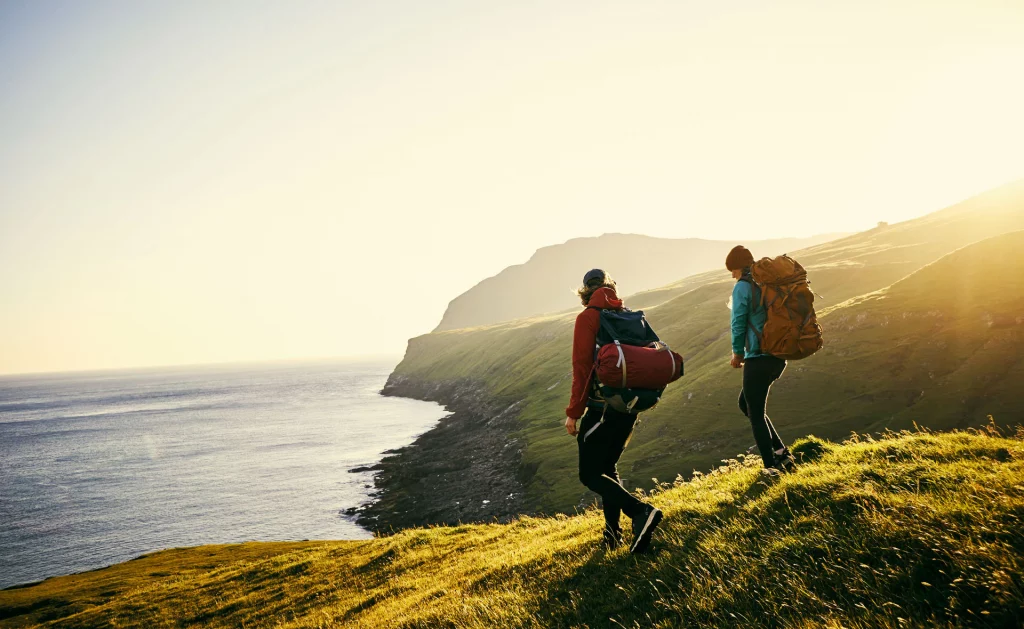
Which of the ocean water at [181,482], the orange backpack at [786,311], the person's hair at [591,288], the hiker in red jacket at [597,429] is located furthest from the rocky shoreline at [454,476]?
the person's hair at [591,288]

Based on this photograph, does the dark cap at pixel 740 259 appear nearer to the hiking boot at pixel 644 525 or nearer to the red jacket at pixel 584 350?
the red jacket at pixel 584 350

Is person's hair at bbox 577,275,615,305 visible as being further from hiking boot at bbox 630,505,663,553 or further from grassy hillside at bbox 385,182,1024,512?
grassy hillside at bbox 385,182,1024,512

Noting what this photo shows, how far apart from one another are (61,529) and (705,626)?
74503 millimetres

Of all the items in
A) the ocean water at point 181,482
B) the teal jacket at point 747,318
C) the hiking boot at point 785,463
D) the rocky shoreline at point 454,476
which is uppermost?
the teal jacket at point 747,318

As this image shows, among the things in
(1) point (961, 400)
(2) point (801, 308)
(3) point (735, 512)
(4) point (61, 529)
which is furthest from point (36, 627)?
(1) point (961, 400)

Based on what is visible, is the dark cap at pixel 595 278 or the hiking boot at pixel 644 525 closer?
the hiking boot at pixel 644 525

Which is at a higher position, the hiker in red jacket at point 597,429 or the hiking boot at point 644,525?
the hiker in red jacket at point 597,429

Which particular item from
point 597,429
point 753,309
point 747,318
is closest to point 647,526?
point 597,429

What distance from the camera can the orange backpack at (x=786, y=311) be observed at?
781 cm

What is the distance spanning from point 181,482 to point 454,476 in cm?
4246

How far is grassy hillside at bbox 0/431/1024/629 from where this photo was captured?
422 cm

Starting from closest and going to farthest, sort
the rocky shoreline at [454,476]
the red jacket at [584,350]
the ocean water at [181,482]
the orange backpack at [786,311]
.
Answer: the red jacket at [584,350] → the orange backpack at [786,311] → the rocky shoreline at [454,476] → the ocean water at [181,482]

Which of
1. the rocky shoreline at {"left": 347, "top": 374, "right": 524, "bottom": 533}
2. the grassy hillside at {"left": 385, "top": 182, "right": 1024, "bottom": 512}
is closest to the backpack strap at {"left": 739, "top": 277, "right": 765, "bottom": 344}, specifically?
the rocky shoreline at {"left": 347, "top": 374, "right": 524, "bottom": 533}

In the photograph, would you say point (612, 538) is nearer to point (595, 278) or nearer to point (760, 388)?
point (760, 388)
